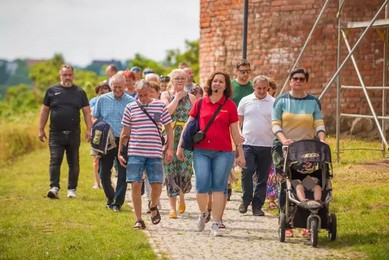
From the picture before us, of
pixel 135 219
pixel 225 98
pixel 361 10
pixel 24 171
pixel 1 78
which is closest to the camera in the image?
pixel 225 98

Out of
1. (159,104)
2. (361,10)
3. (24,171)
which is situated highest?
(361,10)

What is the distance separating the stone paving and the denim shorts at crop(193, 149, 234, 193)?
0.59m

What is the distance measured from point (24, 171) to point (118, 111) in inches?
469

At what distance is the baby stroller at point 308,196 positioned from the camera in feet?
42.7

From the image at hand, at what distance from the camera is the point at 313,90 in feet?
83.9

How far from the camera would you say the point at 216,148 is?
13.9 metres

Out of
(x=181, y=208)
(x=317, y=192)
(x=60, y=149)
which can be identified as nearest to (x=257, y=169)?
(x=181, y=208)

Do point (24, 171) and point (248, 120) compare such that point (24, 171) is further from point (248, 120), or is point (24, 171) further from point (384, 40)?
point (248, 120)

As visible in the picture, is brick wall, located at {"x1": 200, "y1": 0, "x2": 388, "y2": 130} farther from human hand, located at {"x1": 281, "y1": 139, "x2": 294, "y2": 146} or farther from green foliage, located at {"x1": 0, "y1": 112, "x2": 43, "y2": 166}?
human hand, located at {"x1": 281, "y1": 139, "x2": 294, "y2": 146}

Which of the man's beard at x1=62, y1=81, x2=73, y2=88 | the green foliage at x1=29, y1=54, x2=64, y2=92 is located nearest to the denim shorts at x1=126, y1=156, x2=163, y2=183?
the man's beard at x1=62, y1=81, x2=73, y2=88

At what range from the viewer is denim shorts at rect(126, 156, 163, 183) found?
14.3m

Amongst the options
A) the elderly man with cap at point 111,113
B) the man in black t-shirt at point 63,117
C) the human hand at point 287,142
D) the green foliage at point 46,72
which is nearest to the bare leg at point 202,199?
the human hand at point 287,142

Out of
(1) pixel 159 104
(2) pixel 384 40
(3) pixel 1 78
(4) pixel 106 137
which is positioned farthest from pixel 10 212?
(3) pixel 1 78

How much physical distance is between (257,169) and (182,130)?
1.21m
